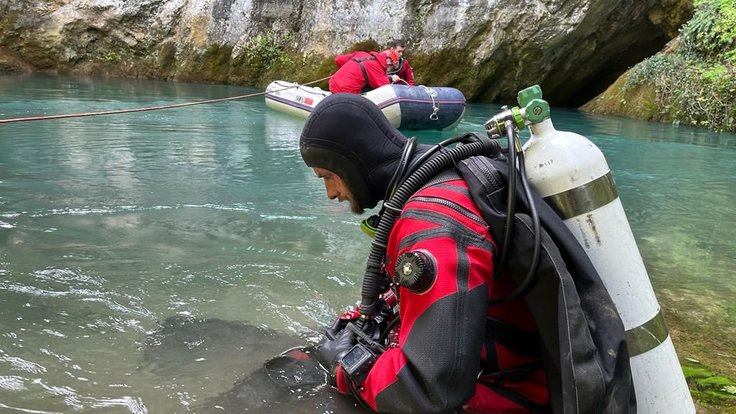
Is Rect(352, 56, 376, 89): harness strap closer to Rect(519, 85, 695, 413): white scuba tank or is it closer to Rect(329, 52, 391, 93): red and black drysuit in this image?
Rect(329, 52, 391, 93): red and black drysuit

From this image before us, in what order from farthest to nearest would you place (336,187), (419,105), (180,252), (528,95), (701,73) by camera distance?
(701,73)
(419,105)
(180,252)
(336,187)
(528,95)

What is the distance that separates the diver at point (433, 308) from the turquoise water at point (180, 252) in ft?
2.14

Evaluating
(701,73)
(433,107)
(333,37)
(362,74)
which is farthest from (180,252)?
(333,37)

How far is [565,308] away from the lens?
143cm

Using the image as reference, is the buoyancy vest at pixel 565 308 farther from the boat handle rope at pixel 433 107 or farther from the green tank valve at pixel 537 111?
the boat handle rope at pixel 433 107

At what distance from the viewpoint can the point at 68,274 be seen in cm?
342

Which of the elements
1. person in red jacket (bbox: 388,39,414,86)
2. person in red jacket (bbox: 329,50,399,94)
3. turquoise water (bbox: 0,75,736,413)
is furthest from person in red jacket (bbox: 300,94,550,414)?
person in red jacket (bbox: 388,39,414,86)

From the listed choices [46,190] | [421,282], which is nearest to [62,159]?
[46,190]

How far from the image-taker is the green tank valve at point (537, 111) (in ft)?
5.47

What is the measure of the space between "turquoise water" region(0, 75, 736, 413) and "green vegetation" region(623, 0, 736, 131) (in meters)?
4.24

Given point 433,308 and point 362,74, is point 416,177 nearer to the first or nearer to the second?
point 433,308

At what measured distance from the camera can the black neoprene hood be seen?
180 centimetres

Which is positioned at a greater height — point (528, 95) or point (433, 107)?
point (528, 95)

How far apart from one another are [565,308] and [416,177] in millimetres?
512
